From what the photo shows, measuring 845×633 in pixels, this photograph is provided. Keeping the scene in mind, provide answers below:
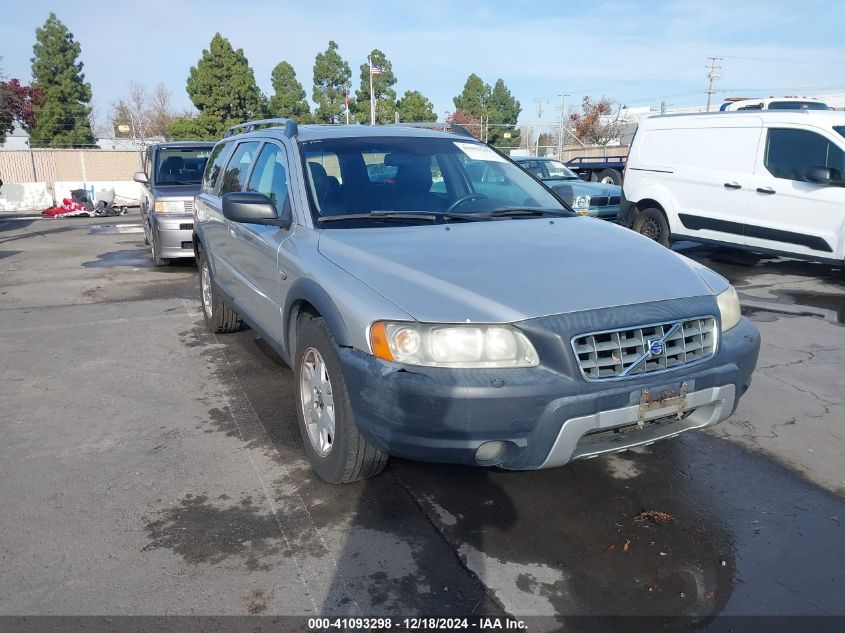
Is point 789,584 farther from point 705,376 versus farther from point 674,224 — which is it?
point 674,224

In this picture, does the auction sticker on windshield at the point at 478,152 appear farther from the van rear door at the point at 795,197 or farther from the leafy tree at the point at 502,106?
the leafy tree at the point at 502,106

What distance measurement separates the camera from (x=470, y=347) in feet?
8.98

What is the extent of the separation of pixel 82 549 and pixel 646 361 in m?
2.56

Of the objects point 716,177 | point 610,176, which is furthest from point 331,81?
point 716,177

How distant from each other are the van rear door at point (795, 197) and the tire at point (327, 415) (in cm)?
706

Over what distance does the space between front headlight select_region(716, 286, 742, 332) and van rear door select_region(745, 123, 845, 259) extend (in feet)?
18.8

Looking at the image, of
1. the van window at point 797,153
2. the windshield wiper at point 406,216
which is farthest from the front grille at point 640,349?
the van window at point 797,153

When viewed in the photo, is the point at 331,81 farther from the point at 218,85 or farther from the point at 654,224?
the point at 654,224

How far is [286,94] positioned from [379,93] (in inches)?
313

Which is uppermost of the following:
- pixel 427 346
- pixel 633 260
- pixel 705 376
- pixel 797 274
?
pixel 633 260

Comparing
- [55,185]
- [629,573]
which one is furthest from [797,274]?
[55,185]

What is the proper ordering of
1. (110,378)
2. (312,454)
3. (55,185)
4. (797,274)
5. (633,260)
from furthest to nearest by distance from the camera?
(55,185), (797,274), (110,378), (312,454), (633,260)

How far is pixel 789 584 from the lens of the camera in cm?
269

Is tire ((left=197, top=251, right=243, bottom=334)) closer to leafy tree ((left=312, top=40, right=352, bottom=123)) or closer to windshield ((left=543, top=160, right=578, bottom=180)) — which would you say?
windshield ((left=543, top=160, right=578, bottom=180))
